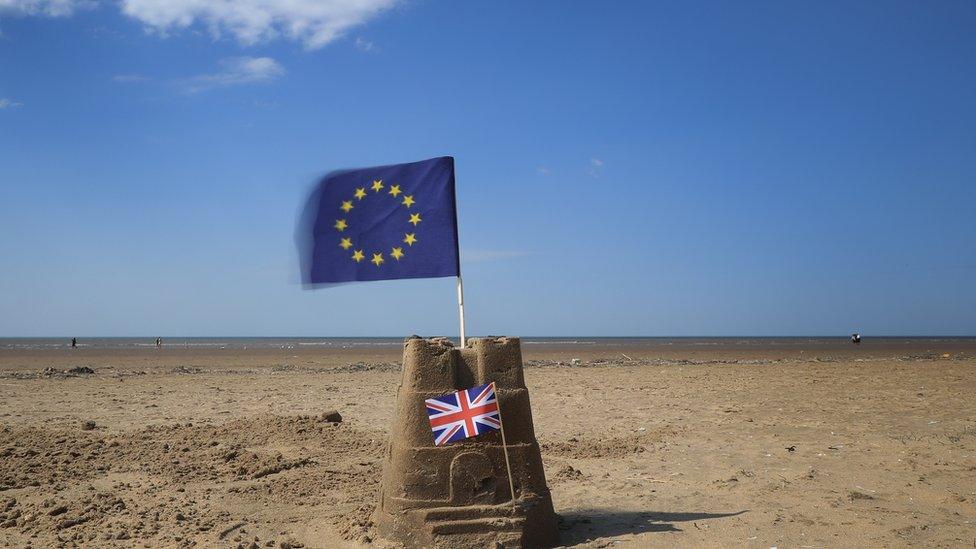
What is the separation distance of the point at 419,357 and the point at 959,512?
5601mm

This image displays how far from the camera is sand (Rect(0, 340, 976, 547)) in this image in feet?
21.9

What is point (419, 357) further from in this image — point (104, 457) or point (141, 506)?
point (104, 457)

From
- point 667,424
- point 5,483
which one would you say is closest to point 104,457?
point 5,483

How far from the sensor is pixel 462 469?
600cm

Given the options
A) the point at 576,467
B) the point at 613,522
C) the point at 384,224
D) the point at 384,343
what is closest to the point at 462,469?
the point at 613,522

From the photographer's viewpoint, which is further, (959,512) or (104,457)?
(104,457)


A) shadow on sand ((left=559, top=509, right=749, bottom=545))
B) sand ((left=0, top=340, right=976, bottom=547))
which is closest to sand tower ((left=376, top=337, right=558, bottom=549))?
shadow on sand ((left=559, top=509, right=749, bottom=545))

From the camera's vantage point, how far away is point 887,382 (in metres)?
19.0

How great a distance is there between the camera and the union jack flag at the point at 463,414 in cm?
591

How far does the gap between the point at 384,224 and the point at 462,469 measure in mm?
2514

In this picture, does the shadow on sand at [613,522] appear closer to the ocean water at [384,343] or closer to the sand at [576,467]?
the sand at [576,467]

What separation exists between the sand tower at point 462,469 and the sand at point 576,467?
489 millimetres

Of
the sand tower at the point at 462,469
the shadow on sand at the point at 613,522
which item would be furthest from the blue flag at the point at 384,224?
the shadow on sand at the point at 613,522

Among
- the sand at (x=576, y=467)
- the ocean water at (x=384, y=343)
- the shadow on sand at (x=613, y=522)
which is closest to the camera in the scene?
the shadow on sand at (x=613, y=522)
